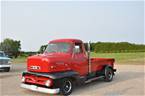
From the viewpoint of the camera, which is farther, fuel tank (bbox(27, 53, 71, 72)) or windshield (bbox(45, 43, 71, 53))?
windshield (bbox(45, 43, 71, 53))

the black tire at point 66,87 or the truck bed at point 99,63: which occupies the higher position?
the truck bed at point 99,63

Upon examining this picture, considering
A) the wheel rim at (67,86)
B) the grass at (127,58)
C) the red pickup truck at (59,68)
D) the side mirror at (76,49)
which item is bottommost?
the grass at (127,58)

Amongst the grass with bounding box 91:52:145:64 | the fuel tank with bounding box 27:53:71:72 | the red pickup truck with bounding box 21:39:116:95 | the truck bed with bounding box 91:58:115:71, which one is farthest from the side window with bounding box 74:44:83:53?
the grass with bounding box 91:52:145:64

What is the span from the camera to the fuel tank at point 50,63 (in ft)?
34.9

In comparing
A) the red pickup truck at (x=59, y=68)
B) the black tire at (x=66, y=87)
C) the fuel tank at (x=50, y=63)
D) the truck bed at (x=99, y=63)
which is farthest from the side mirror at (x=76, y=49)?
the black tire at (x=66, y=87)

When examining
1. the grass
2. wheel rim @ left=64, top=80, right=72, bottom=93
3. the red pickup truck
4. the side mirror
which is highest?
the side mirror

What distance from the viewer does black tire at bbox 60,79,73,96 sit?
10469 mm

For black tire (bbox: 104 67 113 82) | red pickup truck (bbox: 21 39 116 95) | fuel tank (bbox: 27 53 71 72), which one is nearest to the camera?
red pickup truck (bbox: 21 39 116 95)

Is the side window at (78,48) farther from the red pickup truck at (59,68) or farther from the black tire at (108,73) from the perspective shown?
the black tire at (108,73)

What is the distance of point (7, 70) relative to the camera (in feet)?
67.6

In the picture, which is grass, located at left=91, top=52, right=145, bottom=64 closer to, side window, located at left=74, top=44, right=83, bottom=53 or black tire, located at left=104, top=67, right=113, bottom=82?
black tire, located at left=104, top=67, right=113, bottom=82

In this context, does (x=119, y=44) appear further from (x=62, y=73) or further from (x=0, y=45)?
(x=62, y=73)

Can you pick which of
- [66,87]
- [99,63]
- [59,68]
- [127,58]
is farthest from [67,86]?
[127,58]

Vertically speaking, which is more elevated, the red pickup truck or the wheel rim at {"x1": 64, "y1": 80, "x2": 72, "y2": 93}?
the red pickup truck
